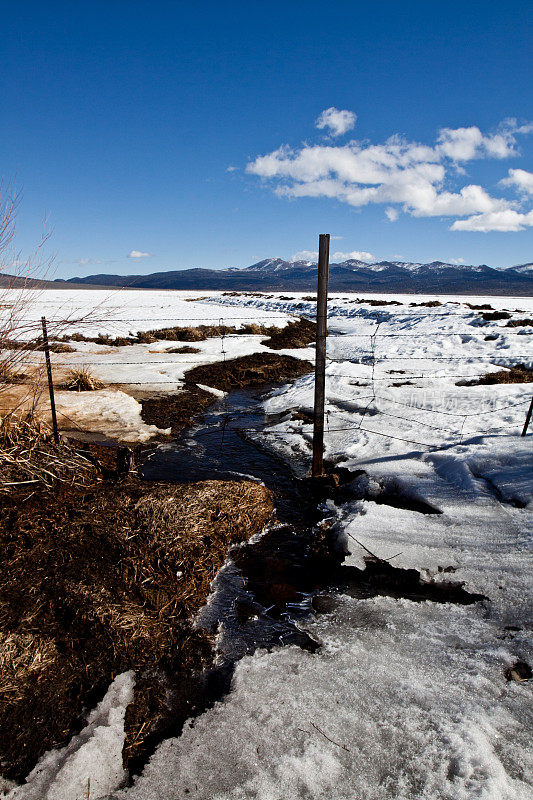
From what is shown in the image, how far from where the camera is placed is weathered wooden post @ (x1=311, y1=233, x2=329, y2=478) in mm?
6030

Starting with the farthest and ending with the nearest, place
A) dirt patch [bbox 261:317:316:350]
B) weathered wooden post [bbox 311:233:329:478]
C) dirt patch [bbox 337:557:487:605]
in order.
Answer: dirt patch [bbox 261:317:316:350], weathered wooden post [bbox 311:233:329:478], dirt patch [bbox 337:557:487:605]

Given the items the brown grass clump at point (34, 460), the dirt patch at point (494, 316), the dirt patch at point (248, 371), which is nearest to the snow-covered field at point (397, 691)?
the brown grass clump at point (34, 460)

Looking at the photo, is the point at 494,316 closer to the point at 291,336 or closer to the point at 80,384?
the point at 291,336

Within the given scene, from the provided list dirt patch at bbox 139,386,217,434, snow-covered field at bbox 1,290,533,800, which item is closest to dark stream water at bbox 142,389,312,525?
dirt patch at bbox 139,386,217,434

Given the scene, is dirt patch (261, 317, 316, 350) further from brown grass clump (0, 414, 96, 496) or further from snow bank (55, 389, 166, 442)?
brown grass clump (0, 414, 96, 496)

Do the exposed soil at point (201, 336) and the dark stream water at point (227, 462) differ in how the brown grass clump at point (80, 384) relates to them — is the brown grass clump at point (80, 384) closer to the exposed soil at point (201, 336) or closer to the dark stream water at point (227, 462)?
the dark stream water at point (227, 462)

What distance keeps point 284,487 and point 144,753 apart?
14.0 feet

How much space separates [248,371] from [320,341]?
849 centimetres

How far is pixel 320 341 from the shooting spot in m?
6.25

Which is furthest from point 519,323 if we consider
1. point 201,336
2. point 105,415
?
point 105,415

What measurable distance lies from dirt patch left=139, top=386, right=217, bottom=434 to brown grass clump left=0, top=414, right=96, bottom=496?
3389mm

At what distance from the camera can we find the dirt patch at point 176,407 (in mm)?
9606

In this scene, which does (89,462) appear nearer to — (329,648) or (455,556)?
(329,648)

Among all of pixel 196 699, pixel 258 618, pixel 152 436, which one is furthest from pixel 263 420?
pixel 196 699
